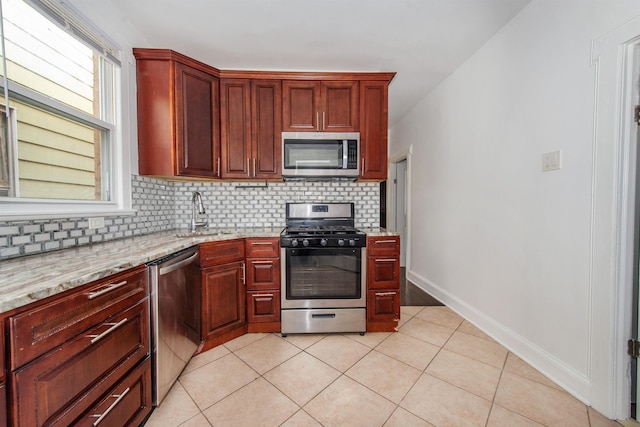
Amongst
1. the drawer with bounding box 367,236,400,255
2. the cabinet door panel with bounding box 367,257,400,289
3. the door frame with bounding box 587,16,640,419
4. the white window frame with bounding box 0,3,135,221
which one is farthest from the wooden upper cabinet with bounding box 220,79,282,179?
the door frame with bounding box 587,16,640,419

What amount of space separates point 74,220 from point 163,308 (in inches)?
32.2

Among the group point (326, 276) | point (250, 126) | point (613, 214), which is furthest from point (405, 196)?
point (613, 214)

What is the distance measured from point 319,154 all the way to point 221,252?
1.27m

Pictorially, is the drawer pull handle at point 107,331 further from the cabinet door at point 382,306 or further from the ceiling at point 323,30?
the ceiling at point 323,30

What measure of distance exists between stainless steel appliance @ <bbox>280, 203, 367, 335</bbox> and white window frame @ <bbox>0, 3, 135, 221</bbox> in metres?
1.31

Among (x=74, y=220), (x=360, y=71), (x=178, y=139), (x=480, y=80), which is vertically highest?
(x=360, y=71)

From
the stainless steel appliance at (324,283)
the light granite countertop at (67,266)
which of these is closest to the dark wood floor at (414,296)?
the stainless steel appliance at (324,283)

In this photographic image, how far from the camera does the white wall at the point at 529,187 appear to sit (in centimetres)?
145

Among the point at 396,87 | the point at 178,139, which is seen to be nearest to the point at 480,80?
the point at 396,87

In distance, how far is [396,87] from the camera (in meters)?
3.02

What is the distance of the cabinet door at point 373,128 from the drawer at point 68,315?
2.06 metres

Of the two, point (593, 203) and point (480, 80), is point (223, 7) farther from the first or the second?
point (593, 203)

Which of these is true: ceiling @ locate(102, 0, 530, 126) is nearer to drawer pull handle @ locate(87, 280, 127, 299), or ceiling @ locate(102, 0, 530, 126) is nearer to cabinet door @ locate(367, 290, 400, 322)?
drawer pull handle @ locate(87, 280, 127, 299)

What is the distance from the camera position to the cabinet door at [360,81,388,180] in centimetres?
251
